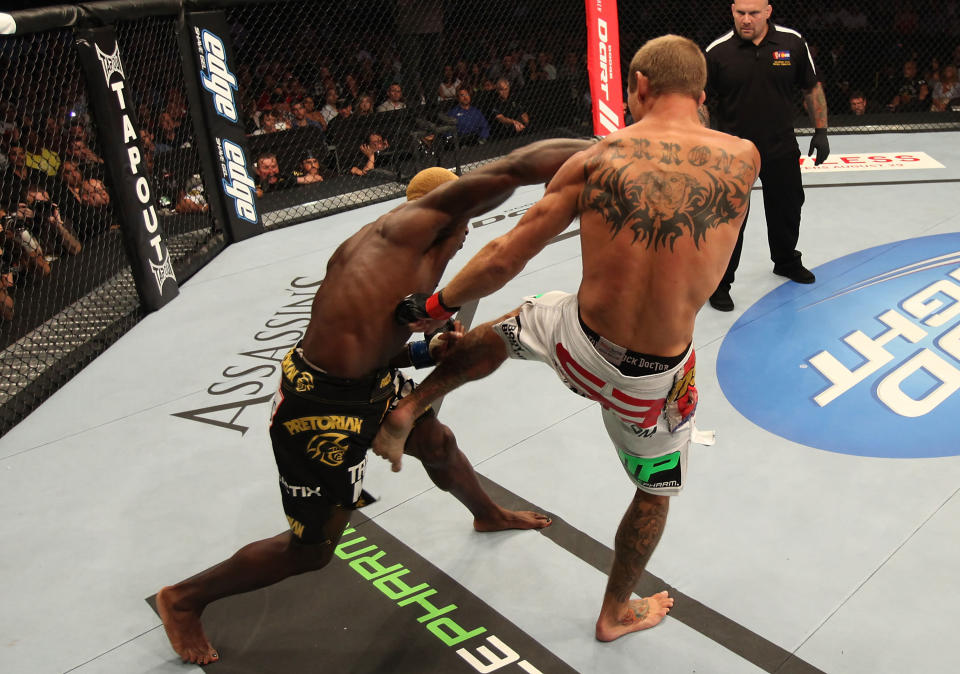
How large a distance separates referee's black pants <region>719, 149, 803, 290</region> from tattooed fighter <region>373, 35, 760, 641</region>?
2.28m

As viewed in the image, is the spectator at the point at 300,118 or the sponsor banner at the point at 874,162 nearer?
the sponsor banner at the point at 874,162

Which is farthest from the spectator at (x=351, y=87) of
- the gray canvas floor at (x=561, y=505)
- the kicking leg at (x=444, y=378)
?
the kicking leg at (x=444, y=378)

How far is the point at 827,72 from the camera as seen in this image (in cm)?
821

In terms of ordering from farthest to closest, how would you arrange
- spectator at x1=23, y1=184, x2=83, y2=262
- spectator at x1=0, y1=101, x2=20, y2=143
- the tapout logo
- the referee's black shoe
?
spectator at x1=0, y1=101, x2=20, y2=143, spectator at x1=23, y1=184, x2=83, y2=262, the tapout logo, the referee's black shoe

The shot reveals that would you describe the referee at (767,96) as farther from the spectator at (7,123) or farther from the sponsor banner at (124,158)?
the spectator at (7,123)

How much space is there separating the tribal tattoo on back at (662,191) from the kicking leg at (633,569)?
27.3 inches

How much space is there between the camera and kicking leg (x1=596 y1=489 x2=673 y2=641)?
204cm

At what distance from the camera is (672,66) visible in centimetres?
178

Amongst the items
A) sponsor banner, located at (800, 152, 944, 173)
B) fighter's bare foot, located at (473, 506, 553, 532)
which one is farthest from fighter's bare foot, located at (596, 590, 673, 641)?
sponsor banner, located at (800, 152, 944, 173)

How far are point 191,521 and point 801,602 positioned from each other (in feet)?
6.43

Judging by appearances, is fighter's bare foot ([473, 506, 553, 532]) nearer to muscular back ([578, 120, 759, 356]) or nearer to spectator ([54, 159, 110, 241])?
muscular back ([578, 120, 759, 356])

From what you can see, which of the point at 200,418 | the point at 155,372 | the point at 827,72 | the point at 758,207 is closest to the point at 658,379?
the point at 200,418

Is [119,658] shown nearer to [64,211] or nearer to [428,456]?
[428,456]

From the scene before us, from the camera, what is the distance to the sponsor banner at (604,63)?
651 cm
